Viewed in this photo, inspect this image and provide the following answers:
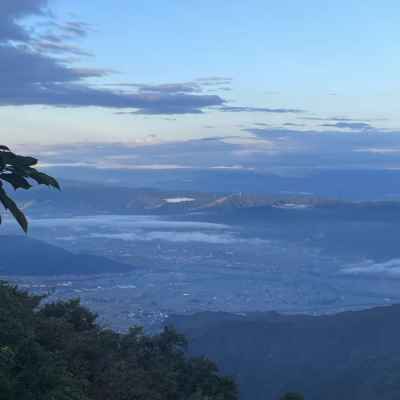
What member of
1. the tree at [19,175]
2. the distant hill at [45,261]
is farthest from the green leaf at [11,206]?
the distant hill at [45,261]

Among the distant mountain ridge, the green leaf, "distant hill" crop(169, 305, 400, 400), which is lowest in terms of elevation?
"distant hill" crop(169, 305, 400, 400)

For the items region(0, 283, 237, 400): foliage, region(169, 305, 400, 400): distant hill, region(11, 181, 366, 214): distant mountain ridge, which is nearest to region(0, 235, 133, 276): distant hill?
region(169, 305, 400, 400): distant hill

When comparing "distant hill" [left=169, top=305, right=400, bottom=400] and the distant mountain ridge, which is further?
the distant mountain ridge

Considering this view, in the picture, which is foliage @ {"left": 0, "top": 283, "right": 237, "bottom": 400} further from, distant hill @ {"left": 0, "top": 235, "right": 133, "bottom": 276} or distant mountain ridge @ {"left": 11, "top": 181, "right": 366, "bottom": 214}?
distant mountain ridge @ {"left": 11, "top": 181, "right": 366, "bottom": 214}

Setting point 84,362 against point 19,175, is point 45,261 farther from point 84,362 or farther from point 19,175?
point 19,175

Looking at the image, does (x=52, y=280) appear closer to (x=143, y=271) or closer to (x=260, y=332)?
(x=143, y=271)

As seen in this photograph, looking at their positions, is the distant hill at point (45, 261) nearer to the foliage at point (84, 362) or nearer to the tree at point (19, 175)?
the foliage at point (84, 362)
